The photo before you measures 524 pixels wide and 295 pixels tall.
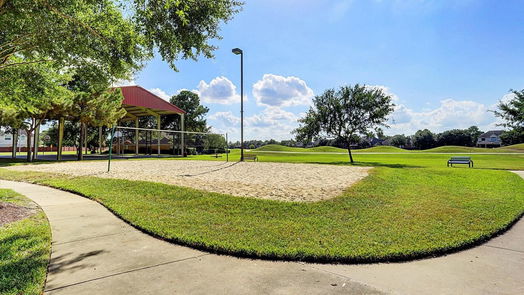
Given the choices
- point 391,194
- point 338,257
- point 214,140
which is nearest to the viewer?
point 338,257

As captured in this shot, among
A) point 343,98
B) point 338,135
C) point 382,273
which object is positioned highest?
point 343,98

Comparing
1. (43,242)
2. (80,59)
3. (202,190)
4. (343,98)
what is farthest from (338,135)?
(43,242)

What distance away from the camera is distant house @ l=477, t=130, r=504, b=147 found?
279ft

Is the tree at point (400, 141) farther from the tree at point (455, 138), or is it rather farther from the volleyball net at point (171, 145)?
the volleyball net at point (171, 145)

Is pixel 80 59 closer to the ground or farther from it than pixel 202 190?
farther from it

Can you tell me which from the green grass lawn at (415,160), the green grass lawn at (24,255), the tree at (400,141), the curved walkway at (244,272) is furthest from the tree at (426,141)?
the green grass lawn at (24,255)

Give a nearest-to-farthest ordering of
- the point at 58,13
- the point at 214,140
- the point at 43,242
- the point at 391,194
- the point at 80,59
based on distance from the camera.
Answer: the point at 43,242 → the point at 58,13 → the point at 80,59 → the point at 391,194 → the point at 214,140

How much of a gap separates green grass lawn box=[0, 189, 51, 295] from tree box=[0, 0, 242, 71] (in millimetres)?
3556

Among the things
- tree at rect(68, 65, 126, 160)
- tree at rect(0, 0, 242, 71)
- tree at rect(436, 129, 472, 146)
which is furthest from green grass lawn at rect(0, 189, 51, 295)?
tree at rect(436, 129, 472, 146)

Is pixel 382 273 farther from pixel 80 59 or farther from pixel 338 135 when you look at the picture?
pixel 338 135

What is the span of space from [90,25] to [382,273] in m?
6.74

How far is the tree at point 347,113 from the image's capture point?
2397cm

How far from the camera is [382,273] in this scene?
10.5ft

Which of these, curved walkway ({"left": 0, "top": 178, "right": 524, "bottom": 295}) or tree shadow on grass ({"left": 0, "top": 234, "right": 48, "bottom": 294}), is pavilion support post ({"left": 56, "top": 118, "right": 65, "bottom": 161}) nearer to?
tree shadow on grass ({"left": 0, "top": 234, "right": 48, "bottom": 294})
